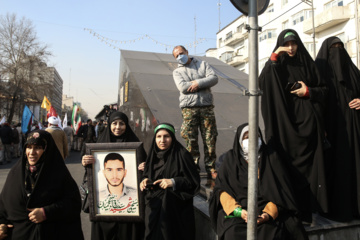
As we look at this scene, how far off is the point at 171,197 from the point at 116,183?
542 mm

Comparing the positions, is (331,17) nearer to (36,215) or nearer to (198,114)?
(198,114)

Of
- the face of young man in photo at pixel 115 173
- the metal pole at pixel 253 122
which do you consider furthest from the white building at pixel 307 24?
the metal pole at pixel 253 122

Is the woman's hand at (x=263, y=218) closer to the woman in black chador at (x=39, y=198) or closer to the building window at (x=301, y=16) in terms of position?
the woman in black chador at (x=39, y=198)

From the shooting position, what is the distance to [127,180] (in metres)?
2.82

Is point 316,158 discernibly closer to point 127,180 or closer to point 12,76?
point 127,180

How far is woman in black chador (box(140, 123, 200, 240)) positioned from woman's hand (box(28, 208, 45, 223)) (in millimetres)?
856

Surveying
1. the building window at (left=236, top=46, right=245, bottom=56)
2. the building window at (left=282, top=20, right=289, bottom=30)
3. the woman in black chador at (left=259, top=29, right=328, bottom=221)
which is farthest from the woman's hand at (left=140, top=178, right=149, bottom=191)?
the building window at (left=236, top=46, right=245, bottom=56)

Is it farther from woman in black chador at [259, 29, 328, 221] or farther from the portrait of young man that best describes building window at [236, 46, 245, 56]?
the portrait of young man

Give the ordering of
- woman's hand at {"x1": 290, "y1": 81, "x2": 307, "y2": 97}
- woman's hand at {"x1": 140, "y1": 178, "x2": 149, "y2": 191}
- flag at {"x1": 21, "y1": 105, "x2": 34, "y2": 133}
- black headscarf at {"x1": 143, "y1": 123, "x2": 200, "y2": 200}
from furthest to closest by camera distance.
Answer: flag at {"x1": 21, "y1": 105, "x2": 34, "y2": 133}, woman's hand at {"x1": 290, "y1": 81, "x2": 307, "y2": 97}, black headscarf at {"x1": 143, "y1": 123, "x2": 200, "y2": 200}, woman's hand at {"x1": 140, "y1": 178, "x2": 149, "y2": 191}

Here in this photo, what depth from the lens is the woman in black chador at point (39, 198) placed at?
96.9 inches

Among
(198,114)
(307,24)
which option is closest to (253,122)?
(198,114)

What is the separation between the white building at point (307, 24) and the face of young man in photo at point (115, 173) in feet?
49.6

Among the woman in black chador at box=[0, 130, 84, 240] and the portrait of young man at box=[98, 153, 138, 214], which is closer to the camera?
the woman in black chador at box=[0, 130, 84, 240]

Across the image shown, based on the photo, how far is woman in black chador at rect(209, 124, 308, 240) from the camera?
238 cm
